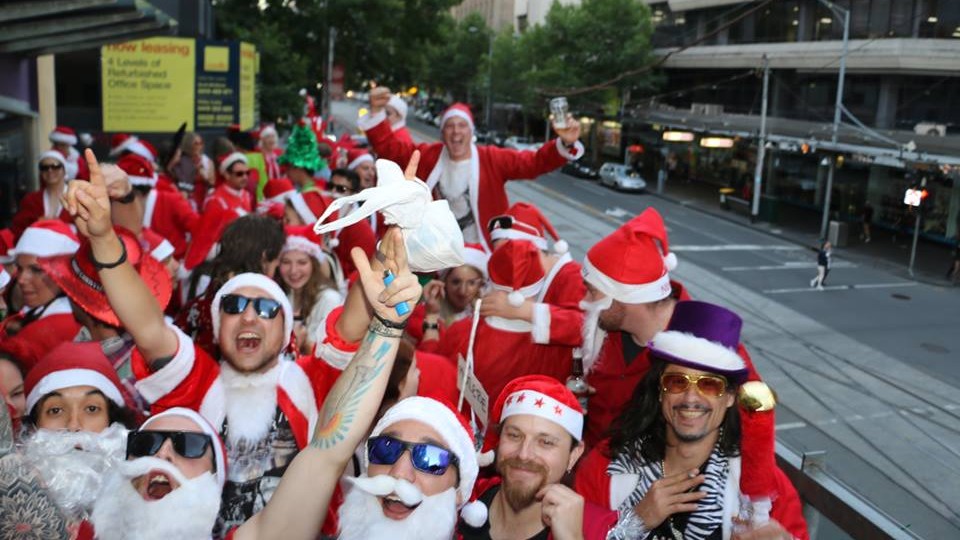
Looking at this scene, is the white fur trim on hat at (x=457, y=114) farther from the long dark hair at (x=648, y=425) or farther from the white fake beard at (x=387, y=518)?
the white fake beard at (x=387, y=518)

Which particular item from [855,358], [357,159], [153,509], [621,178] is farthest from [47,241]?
[621,178]

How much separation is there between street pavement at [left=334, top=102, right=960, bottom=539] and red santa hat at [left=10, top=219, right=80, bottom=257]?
4450 mm

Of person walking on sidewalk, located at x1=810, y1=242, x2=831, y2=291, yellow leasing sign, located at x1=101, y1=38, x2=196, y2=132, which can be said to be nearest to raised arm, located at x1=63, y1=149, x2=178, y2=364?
yellow leasing sign, located at x1=101, y1=38, x2=196, y2=132

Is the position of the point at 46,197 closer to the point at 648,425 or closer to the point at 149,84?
the point at 648,425

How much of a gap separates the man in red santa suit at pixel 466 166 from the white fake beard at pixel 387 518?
3576mm

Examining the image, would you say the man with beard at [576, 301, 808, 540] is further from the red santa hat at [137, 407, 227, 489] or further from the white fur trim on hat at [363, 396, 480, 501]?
the red santa hat at [137, 407, 227, 489]

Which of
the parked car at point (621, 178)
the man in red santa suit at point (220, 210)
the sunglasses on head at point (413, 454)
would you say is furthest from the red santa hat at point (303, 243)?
the parked car at point (621, 178)

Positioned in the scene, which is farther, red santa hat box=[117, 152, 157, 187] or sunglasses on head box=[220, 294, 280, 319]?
red santa hat box=[117, 152, 157, 187]

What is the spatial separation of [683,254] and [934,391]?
12362 mm

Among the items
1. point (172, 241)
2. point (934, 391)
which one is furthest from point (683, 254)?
point (172, 241)

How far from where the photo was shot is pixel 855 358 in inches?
503

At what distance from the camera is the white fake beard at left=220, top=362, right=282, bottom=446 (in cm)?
306

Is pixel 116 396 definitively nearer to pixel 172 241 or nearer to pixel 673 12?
pixel 172 241

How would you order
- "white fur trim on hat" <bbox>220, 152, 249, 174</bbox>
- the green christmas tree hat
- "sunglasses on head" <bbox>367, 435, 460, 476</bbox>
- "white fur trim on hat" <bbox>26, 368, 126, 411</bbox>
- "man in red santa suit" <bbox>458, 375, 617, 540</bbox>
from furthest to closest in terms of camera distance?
the green christmas tree hat, "white fur trim on hat" <bbox>220, 152, 249, 174</bbox>, "white fur trim on hat" <bbox>26, 368, 126, 411</bbox>, "man in red santa suit" <bbox>458, 375, 617, 540</bbox>, "sunglasses on head" <bbox>367, 435, 460, 476</bbox>
